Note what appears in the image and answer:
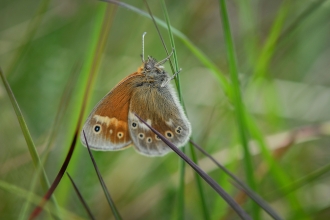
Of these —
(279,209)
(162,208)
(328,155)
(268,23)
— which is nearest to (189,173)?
(162,208)

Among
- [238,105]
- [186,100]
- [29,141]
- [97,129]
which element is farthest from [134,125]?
[186,100]

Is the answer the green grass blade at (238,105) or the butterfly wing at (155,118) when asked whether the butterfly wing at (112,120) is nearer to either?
the butterfly wing at (155,118)

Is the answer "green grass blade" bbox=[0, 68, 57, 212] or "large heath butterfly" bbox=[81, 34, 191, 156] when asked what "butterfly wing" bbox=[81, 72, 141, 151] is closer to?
"large heath butterfly" bbox=[81, 34, 191, 156]

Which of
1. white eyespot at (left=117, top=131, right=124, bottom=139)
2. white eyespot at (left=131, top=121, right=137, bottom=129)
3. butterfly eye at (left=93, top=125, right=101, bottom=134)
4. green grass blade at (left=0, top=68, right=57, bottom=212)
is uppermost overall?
white eyespot at (left=131, top=121, right=137, bottom=129)

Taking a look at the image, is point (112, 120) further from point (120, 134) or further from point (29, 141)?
point (29, 141)

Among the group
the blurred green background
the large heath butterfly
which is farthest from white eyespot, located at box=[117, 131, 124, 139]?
the blurred green background

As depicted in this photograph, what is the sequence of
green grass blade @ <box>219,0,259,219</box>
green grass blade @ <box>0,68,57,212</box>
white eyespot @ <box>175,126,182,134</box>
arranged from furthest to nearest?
1. white eyespot @ <box>175,126,182,134</box>
2. green grass blade @ <box>219,0,259,219</box>
3. green grass blade @ <box>0,68,57,212</box>

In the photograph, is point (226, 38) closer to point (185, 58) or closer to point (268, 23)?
point (185, 58)

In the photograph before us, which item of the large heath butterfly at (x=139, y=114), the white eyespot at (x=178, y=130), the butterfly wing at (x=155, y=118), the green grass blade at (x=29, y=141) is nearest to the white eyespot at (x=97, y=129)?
the large heath butterfly at (x=139, y=114)
